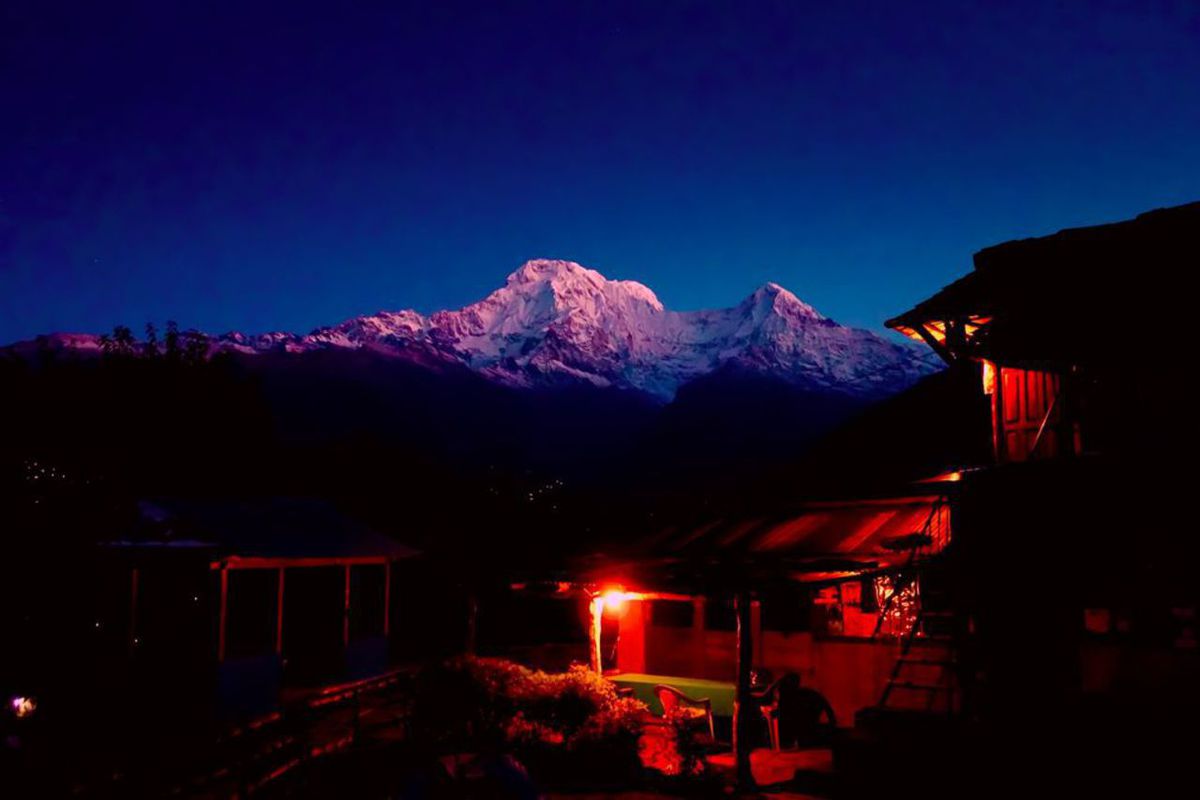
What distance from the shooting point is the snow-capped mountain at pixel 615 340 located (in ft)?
279

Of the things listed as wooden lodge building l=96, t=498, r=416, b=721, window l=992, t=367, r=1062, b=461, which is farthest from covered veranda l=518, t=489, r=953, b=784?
wooden lodge building l=96, t=498, r=416, b=721

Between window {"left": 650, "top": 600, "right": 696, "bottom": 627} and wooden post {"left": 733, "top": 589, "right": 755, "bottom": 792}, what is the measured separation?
19.8 ft

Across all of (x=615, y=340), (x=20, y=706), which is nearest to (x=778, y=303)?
→ (x=615, y=340)

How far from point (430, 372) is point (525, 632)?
55.7 metres

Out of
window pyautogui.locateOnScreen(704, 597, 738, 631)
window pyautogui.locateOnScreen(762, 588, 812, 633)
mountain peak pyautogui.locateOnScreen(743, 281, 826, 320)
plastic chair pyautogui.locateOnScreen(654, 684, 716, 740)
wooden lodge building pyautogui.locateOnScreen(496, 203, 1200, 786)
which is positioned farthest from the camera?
mountain peak pyautogui.locateOnScreen(743, 281, 826, 320)

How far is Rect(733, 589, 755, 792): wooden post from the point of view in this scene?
1133cm

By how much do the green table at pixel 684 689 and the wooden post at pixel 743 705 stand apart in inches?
114

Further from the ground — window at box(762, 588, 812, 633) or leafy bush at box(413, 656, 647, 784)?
window at box(762, 588, 812, 633)

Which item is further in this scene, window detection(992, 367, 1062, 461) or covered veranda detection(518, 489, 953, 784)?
covered veranda detection(518, 489, 953, 784)

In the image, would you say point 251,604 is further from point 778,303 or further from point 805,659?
point 778,303

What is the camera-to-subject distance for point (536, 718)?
1211 cm

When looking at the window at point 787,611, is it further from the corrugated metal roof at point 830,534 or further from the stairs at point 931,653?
the stairs at point 931,653

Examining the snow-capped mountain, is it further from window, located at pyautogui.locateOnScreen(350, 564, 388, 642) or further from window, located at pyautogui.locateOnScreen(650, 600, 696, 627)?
window, located at pyautogui.locateOnScreen(650, 600, 696, 627)

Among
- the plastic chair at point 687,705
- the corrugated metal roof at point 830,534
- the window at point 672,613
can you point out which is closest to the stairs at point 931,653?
the corrugated metal roof at point 830,534
